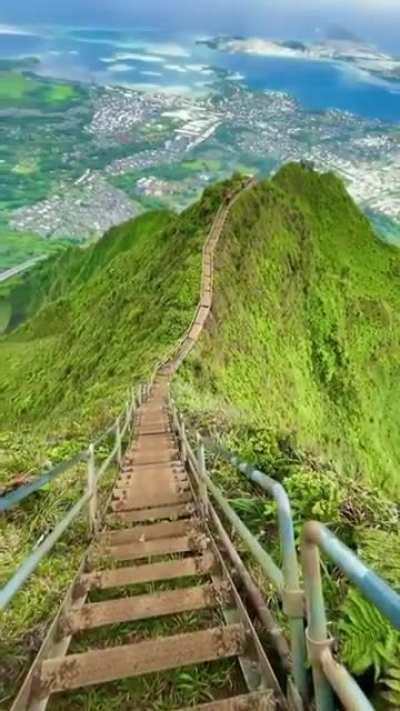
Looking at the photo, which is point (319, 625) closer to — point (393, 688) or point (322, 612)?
point (322, 612)

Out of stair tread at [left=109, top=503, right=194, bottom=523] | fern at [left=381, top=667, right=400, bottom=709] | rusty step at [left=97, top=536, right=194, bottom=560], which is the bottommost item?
stair tread at [left=109, top=503, right=194, bottom=523]

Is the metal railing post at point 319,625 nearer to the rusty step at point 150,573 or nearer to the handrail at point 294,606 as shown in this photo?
the handrail at point 294,606

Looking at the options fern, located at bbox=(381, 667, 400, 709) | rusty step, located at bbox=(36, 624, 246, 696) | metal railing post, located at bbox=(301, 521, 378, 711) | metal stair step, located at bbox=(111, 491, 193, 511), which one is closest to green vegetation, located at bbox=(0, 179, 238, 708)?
rusty step, located at bbox=(36, 624, 246, 696)

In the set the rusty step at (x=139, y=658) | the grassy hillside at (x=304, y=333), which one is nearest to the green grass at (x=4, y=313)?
the grassy hillside at (x=304, y=333)

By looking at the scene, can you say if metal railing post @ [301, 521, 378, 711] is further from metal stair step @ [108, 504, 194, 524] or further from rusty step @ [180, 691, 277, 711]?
metal stair step @ [108, 504, 194, 524]

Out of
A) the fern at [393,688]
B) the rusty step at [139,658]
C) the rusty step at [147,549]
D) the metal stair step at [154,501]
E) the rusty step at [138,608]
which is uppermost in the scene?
the fern at [393,688]

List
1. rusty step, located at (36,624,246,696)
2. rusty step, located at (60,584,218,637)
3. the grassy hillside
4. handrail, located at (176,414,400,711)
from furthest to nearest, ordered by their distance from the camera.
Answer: the grassy hillside, rusty step, located at (60,584,218,637), rusty step, located at (36,624,246,696), handrail, located at (176,414,400,711)
